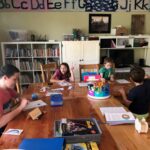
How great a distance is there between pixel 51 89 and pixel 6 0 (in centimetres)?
266

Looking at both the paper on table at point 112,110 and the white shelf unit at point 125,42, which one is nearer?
the paper on table at point 112,110

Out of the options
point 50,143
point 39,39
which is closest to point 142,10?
point 39,39

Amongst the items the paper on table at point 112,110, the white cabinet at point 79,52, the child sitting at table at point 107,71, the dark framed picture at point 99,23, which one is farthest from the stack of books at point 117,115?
the dark framed picture at point 99,23

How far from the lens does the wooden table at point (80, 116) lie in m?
1.26

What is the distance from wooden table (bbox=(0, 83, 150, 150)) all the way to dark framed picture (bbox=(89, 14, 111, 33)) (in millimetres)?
2747

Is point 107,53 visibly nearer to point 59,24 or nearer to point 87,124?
point 59,24

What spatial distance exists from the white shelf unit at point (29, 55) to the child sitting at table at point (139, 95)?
7.78 feet

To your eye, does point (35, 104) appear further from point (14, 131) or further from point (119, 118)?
point (119, 118)

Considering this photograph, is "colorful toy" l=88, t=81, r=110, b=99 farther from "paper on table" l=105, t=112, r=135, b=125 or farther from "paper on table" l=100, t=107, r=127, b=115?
"paper on table" l=105, t=112, r=135, b=125

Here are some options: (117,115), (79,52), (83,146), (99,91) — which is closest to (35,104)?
(99,91)

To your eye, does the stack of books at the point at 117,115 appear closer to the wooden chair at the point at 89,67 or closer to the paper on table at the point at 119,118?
the paper on table at the point at 119,118

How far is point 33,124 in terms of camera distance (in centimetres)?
155

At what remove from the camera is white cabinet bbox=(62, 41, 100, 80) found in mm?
4234

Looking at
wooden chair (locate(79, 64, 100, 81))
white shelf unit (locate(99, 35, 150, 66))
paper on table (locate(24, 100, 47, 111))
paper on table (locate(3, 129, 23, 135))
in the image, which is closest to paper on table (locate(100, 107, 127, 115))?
paper on table (locate(24, 100, 47, 111))
